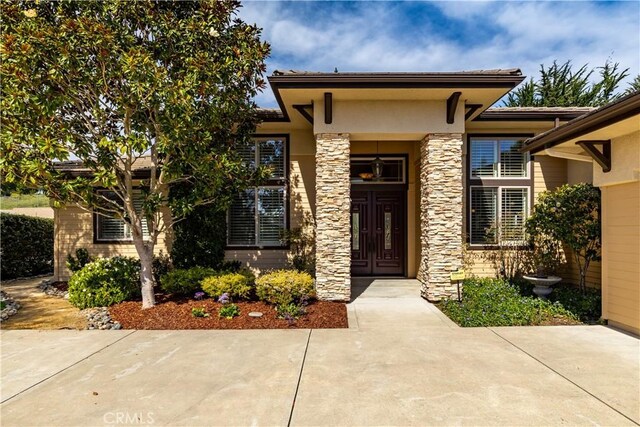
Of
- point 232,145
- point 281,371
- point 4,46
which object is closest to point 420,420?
point 281,371

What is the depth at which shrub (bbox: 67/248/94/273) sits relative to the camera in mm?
8648

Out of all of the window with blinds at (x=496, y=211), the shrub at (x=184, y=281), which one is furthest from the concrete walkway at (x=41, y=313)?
the window with blinds at (x=496, y=211)

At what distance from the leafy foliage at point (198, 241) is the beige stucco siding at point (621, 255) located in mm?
7723

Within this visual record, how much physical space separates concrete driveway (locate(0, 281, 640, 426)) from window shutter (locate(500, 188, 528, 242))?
3.56 meters

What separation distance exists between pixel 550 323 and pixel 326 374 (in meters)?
4.33

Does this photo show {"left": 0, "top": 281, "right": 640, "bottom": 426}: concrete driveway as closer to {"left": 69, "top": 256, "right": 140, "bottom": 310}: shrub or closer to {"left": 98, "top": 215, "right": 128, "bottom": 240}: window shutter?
{"left": 69, "top": 256, "right": 140, "bottom": 310}: shrub

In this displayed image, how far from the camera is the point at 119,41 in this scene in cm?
538

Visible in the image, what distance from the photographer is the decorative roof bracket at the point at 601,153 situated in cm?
552

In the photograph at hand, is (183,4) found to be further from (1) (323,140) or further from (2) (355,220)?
(2) (355,220)

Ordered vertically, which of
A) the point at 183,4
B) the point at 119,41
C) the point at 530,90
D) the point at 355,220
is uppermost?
the point at 530,90

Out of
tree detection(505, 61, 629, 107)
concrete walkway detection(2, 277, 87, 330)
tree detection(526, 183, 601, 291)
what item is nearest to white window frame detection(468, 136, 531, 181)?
tree detection(526, 183, 601, 291)

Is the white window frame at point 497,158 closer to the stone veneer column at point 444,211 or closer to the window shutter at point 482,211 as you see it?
the window shutter at point 482,211

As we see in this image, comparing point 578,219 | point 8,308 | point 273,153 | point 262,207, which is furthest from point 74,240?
point 578,219

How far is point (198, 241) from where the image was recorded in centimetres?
809
